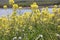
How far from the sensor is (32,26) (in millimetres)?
4207

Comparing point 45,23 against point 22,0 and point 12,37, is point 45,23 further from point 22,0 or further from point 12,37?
point 22,0

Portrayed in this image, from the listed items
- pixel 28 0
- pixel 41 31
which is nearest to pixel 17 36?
pixel 41 31

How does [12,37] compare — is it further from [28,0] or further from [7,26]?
[28,0]

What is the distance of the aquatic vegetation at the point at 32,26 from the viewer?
3.94m

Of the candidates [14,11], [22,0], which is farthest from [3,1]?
[14,11]

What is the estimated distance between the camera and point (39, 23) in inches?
167

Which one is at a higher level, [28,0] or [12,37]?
[12,37]

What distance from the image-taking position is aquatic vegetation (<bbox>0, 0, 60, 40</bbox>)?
155 inches

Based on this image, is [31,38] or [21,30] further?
[21,30]

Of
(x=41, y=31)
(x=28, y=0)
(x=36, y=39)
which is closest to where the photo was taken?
(x=36, y=39)

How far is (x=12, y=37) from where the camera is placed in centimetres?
408

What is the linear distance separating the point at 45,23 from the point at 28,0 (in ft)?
43.7

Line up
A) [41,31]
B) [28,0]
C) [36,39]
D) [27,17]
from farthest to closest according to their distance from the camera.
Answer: [28,0] < [27,17] < [41,31] < [36,39]

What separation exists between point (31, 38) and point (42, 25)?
0.34 meters
